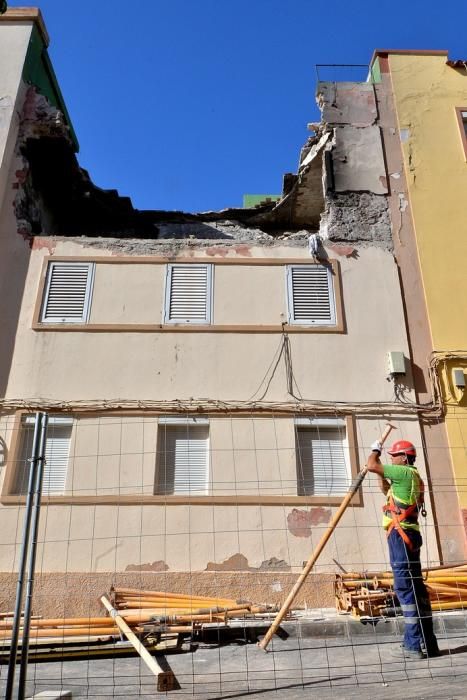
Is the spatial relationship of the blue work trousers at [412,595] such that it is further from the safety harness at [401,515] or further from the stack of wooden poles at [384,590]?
the stack of wooden poles at [384,590]

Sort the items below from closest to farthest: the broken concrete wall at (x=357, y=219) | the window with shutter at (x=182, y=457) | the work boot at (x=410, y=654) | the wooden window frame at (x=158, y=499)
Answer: the work boot at (x=410, y=654), the wooden window frame at (x=158, y=499), the window with shutter at (x=182, y=457), the broken concrete wall at (x=357, y=219)

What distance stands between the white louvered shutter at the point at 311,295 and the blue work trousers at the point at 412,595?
492cm

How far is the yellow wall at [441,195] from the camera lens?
942cm

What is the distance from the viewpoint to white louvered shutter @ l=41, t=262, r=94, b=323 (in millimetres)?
9883

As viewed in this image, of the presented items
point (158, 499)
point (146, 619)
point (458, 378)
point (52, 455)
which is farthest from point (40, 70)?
point (146, 619)

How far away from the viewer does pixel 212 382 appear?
930cm

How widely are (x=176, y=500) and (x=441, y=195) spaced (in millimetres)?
7460

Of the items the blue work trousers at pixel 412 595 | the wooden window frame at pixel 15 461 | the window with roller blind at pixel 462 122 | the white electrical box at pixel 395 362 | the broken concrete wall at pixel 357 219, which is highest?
the window with roller blind at pixel 462 122

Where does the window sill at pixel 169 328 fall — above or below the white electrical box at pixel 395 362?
above

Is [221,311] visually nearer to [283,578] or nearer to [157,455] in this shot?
[157,455]

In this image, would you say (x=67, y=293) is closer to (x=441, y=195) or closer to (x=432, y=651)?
(x=441, y=195)

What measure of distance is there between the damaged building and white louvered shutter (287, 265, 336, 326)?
28 millimetres

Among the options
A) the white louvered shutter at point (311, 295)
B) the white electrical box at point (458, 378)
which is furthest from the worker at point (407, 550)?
the white louvered shutter at point (311, 295)

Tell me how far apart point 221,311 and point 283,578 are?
4352 millimetres
